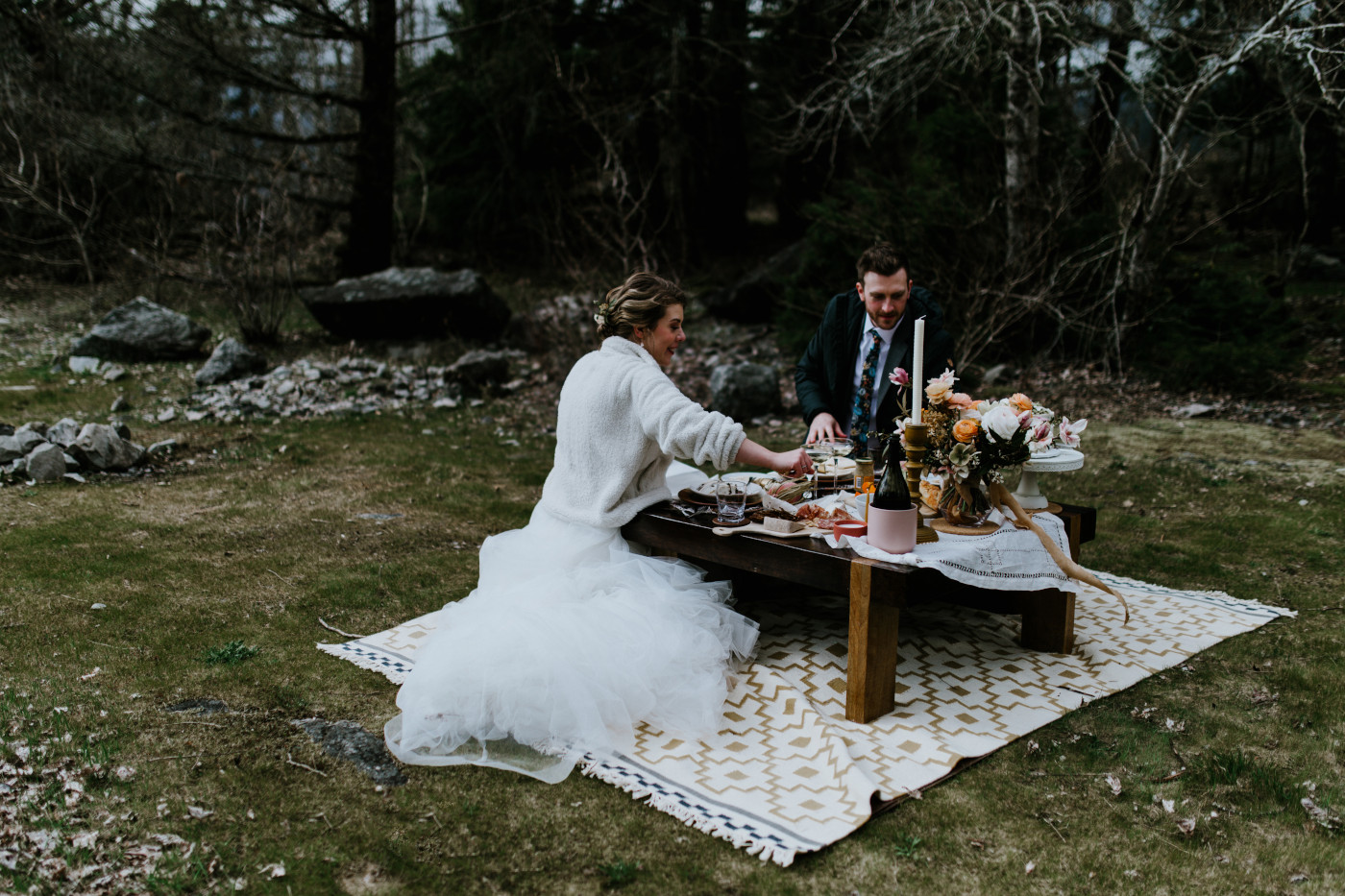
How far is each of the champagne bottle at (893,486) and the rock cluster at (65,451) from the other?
552 cm

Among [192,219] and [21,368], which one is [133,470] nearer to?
[21,368]

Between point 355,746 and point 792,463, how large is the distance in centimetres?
175

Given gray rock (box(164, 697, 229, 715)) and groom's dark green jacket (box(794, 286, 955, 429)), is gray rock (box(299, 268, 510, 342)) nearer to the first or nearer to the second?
groom's dark green jacket (box(794, 286, 955, 429))

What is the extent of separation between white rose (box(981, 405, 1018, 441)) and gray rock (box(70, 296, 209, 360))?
986 centimetres

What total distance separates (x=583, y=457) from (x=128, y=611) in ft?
7.20

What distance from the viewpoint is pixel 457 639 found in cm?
317

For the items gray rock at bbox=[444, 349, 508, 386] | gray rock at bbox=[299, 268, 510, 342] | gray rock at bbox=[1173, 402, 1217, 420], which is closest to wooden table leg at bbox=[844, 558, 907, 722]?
gray rock at bbox=[1173, 402, 1217, 420]

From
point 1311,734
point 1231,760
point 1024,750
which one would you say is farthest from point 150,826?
point 1311,734

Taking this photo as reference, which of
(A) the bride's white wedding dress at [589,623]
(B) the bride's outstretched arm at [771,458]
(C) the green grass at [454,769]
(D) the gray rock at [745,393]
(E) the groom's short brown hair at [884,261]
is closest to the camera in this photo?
(C) the green grass at [454,769]

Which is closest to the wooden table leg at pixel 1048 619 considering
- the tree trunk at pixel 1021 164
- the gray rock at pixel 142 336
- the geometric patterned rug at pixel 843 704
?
the geometric patterned rug at pixel 843 704

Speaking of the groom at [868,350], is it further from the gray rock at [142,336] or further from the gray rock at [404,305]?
the gray rock at [142,336]

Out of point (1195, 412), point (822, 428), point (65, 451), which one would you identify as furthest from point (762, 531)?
point (1195, 412)

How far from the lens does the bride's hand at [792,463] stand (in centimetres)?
345

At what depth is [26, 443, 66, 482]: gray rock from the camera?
6.20m
